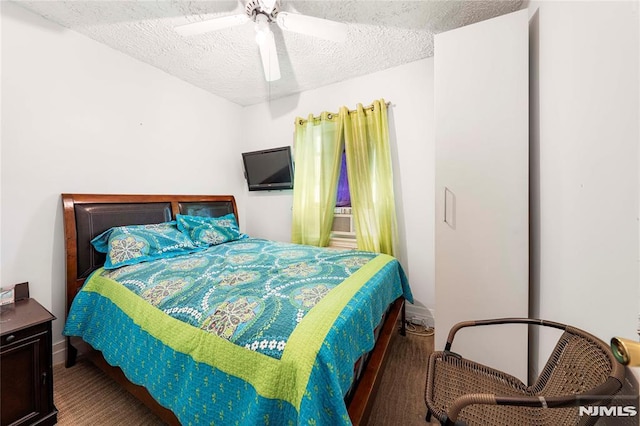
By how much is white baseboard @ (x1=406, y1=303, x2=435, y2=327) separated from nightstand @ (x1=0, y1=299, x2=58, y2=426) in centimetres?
282

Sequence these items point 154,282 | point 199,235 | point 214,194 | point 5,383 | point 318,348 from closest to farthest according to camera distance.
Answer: point 318,348
point 5,383
point 154,282
point 199,235
point 214,194

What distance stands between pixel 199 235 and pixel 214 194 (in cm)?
89

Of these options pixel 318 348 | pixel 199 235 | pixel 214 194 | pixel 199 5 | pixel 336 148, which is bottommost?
Answer: pixel 318 348

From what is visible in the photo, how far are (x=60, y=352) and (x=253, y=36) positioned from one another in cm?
311

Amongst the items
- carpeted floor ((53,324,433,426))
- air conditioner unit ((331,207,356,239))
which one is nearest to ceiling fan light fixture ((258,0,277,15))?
air conditioner unit ((331,207,356,239))

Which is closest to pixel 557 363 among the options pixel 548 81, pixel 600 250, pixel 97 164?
pixel 600 250

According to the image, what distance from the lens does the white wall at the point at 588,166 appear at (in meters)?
0.81

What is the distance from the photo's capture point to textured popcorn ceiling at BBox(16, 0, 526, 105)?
1779 mm

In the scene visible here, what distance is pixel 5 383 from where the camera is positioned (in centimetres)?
126

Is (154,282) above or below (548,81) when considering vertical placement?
below

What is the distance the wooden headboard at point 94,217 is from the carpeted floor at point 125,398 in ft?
1.85

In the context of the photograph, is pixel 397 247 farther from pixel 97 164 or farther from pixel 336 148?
pixel 97 164

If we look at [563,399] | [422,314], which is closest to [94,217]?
[563,399]

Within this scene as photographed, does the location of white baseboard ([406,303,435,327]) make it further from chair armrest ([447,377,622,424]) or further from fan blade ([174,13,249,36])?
fan blade ([174,13,249,36])
